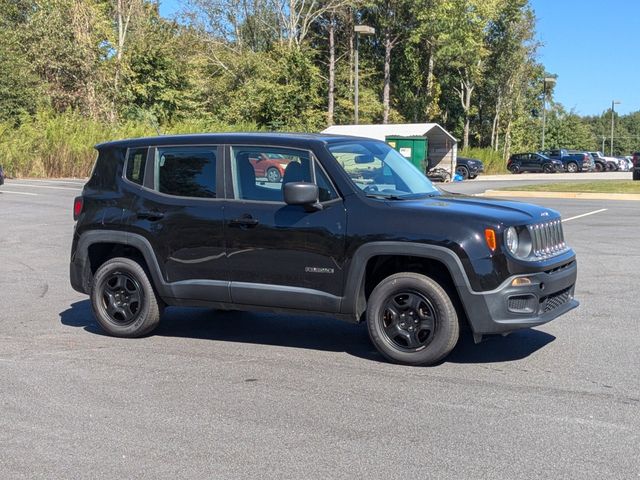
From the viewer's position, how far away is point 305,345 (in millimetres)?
6895

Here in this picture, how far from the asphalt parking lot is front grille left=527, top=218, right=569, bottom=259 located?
0.87m

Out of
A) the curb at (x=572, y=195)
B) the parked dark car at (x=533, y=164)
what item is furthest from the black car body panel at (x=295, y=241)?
the parked dark car at (x=533, y=164)

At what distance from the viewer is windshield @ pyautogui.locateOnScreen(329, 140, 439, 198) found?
21.1 feet

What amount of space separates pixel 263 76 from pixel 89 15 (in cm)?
1219

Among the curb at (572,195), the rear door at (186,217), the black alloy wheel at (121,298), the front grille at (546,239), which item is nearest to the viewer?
the front grille at (546,239)

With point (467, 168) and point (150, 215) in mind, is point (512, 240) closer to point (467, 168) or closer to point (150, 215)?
point (150, 215)

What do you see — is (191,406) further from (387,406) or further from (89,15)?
(89,15)

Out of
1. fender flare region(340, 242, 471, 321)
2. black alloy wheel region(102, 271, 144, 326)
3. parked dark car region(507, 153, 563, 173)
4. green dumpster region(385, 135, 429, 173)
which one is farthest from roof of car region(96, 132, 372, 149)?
parked dark car region(507, 153, 563, 173)

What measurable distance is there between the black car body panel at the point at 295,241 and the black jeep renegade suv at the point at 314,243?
1 centimetres

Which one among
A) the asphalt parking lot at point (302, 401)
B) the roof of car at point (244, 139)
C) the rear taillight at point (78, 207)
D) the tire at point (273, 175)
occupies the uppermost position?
the roof of car at point (244, 139)

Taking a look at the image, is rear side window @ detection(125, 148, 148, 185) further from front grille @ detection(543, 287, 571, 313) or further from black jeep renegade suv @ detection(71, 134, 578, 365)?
front grille @ detection(543, 287, 571, 313)

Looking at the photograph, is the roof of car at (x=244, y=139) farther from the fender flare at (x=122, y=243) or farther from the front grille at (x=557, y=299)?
the front grille at (x=557, y=299)

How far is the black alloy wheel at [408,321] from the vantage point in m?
6.04

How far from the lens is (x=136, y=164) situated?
282 inches
